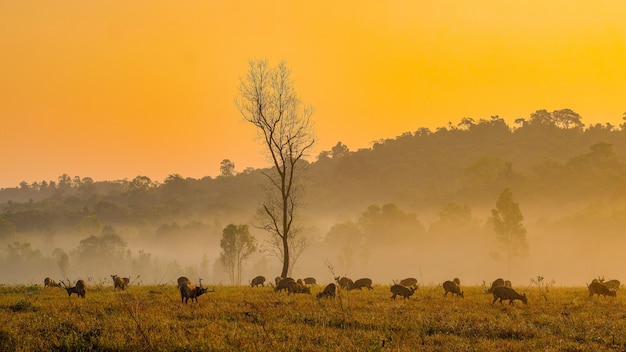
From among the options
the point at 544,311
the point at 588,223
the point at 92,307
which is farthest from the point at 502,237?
the point at 92,307

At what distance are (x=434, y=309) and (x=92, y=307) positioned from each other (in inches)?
480

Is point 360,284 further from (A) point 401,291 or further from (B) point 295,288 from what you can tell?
(A) point 401,291

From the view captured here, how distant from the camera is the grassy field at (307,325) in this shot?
1279 cm

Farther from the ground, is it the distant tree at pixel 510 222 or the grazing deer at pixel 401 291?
the distant tree at pixel 510 222

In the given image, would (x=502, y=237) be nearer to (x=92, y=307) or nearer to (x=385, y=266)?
(x=385, y=266)

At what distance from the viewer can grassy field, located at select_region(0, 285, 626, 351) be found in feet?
42.0

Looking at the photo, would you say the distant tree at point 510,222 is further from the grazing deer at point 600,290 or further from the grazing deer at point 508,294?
the grazing deer at point 508,294

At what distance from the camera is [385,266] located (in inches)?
5822

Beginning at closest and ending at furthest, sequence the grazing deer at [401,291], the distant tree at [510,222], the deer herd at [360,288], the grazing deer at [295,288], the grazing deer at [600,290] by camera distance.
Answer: the deer herd at [360,288] < the grazing deer at [401,291] < the grazing deer at [600,290] < the grazing deer at [295,288] < the distant tree at [510,222]

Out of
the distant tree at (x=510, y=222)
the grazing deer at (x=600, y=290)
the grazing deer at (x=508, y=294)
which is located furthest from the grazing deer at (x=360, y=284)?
the distant tree at (x=510, y=222)

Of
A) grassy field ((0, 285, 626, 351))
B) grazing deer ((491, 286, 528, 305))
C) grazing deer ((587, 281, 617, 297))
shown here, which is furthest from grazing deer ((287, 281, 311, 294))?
grazing deer ((587, 281, 617, 297))

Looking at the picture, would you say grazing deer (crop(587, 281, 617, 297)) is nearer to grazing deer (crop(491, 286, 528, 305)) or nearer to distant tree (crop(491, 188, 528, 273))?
grazing deer (crop(491, 286, 528, 305))

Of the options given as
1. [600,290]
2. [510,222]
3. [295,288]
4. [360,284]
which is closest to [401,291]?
[295,288]

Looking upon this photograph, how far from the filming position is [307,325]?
1544 centimetres
